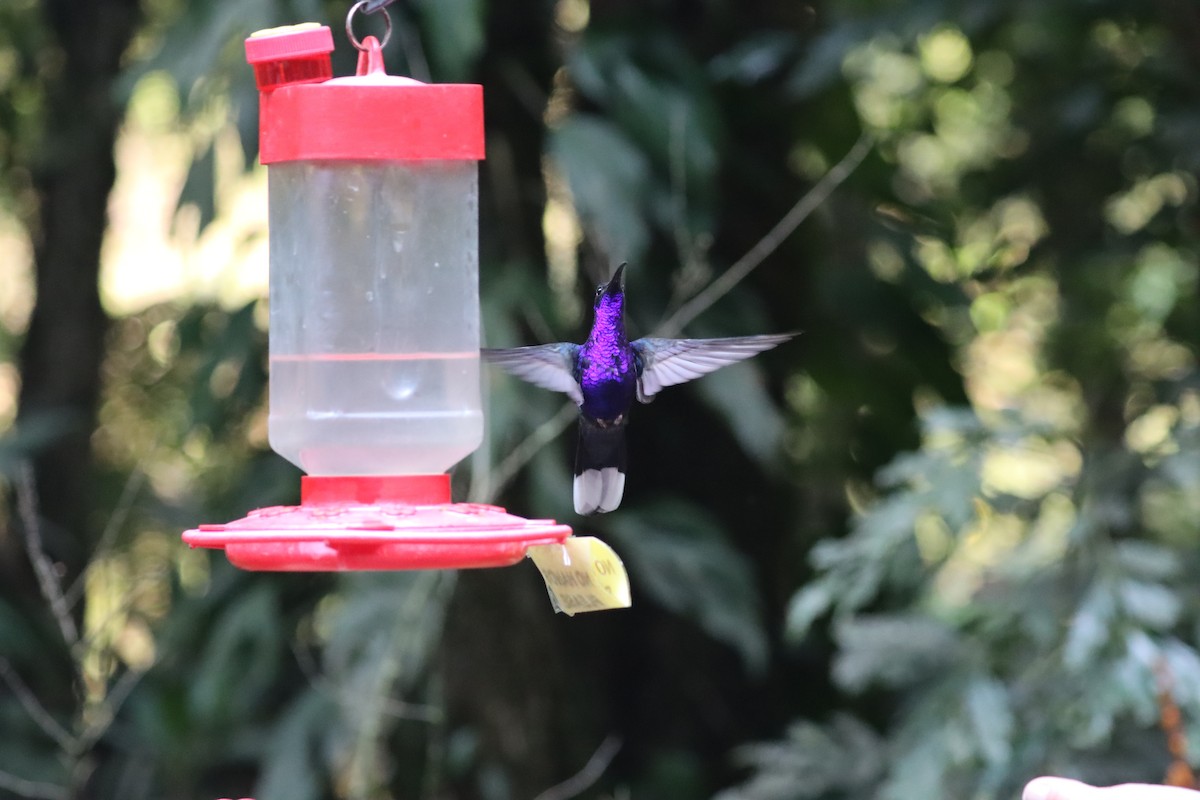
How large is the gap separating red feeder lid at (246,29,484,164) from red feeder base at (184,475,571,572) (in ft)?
1.55

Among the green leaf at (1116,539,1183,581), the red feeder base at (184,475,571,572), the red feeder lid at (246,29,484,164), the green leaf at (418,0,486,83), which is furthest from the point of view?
the green leaf at (1116,539,1183,581)

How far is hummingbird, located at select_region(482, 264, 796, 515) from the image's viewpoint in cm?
246

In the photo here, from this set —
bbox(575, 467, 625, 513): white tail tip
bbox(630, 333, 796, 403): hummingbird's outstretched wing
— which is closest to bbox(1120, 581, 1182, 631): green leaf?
bbox(630, 333, 796, 403): hummingbird's outstretched wing

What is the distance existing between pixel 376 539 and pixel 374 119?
575 millimetres

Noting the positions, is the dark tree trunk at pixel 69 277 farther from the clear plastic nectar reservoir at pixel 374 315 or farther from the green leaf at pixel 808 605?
the clear plastic nectar reservoir at pixel 374 315

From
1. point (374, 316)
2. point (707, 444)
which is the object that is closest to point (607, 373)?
point (374, 316)

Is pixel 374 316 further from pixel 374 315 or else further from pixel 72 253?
pixel 72 253

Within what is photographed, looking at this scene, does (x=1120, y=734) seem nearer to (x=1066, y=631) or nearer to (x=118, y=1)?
(x=1066, y=631)

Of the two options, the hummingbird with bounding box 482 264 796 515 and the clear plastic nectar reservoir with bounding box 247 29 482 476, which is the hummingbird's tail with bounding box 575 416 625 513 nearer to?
the hummingbird with bounding box 482 264 796 515

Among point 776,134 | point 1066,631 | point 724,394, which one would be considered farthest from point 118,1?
point 1066,631

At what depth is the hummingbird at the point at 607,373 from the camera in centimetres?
246

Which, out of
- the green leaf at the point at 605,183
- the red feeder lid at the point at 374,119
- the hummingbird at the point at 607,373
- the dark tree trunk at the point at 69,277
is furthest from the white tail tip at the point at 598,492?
the dark tree trunk at the point at 69,277

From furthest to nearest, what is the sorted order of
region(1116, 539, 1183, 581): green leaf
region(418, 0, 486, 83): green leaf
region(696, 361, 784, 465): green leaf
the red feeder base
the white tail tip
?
region(696, 361, 784, 465): green leaf < region(1116, 539, 1183, 581): green leaf < region(418, 0, 486, 83): green leaf < the white tail tip < the red feeder base

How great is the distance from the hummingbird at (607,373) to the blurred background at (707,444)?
2.67 feet
